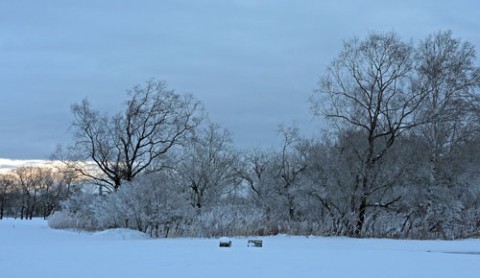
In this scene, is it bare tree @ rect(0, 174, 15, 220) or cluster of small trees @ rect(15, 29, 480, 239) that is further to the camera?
bare tree @ rect(0, 174, 15, 220)

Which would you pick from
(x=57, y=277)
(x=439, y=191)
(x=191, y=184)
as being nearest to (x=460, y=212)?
(x=439, y=191)

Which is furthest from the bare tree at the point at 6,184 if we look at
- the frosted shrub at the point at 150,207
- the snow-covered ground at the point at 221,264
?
the snow-covered ground at the point at 221,264

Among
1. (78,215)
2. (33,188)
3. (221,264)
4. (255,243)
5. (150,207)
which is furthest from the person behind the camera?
(33,188)

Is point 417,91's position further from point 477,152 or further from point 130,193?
point 130,193

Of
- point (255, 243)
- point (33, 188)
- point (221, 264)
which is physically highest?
point (33, 188)

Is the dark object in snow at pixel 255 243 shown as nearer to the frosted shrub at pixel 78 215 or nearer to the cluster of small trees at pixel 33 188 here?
the frosted shrub at pixel 78 215

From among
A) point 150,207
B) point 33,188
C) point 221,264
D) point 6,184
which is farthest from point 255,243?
point 6,184

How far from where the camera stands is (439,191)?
29.2 m

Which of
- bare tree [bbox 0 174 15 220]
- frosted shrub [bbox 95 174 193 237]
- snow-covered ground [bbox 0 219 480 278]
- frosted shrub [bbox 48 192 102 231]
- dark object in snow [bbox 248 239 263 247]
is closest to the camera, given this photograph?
snow-covered ground [bbox 0 219 480 278]

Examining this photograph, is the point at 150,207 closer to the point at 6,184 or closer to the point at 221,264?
the point at 221,264

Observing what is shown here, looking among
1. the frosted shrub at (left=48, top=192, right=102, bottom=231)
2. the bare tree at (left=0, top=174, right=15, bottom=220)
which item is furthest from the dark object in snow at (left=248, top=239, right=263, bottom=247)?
the bare tree at (left=0, top=174, right=15, bottom=220)

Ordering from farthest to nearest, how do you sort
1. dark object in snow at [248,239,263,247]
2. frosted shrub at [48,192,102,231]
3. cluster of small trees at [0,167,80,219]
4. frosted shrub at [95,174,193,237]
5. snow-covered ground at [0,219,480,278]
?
cluster of small trees at [0,167,80,219]
frosted shrub at [48,192,102,231]
frosted shrub at [95,174,193,237]
dark object in snow at [248,239,263,247]
snow-covered ground at [0,219,480,278]

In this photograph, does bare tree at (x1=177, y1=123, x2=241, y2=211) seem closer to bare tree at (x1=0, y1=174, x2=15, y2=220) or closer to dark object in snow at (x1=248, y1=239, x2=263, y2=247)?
dark object in snow at (x1=248, y1=239, x2=263, y2=247)

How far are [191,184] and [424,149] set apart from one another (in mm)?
20615
